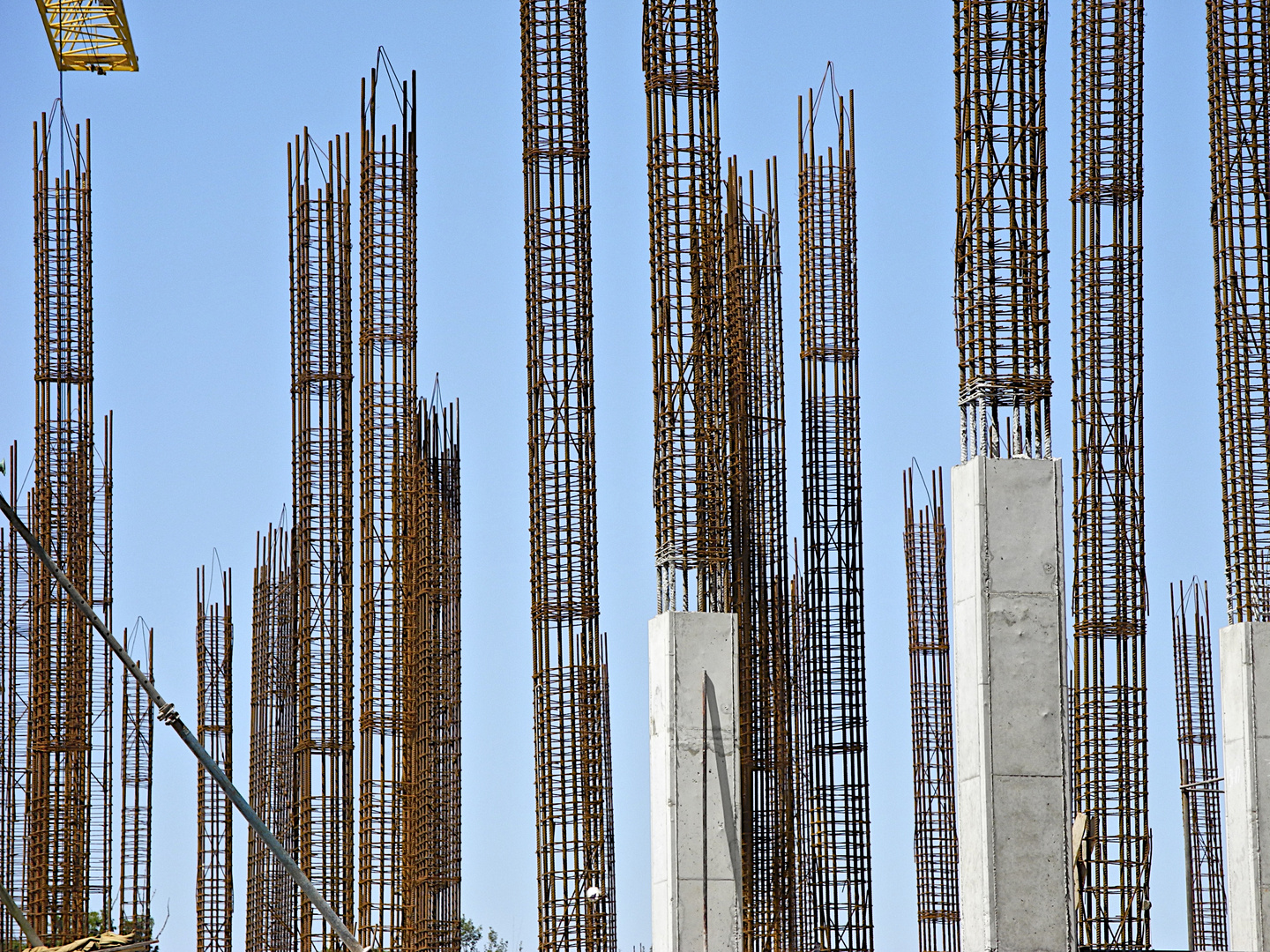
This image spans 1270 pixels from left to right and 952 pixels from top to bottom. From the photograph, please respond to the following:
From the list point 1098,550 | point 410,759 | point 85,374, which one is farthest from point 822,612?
point 85,374

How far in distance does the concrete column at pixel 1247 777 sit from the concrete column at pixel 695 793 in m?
5.53

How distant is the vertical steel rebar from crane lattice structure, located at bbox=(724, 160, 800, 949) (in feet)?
30.6

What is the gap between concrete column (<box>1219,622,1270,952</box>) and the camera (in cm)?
2052

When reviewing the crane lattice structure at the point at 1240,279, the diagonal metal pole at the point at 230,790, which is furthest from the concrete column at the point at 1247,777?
the diagonal metal pole at the point at 230,790

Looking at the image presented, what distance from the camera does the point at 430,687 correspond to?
28.1m

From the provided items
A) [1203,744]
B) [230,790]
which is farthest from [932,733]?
[230,790]

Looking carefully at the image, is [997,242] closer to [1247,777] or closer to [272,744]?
[1247,777]

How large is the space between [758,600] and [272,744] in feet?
40.1

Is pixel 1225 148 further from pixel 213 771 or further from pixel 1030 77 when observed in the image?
pixel 213 771

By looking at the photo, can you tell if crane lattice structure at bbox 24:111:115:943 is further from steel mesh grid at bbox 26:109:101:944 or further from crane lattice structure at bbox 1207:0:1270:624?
crane lattice structure at bbox 1207:0:1270:624

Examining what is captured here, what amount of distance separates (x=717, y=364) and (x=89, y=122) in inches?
514

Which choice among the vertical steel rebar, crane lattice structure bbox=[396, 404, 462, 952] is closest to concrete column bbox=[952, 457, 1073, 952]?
crane lattice structure bbox=[396, 404, 462, 952]

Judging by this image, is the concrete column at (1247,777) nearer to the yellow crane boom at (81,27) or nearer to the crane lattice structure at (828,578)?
the crane lattice structure at (828,578)

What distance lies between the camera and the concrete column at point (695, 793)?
1936cm
